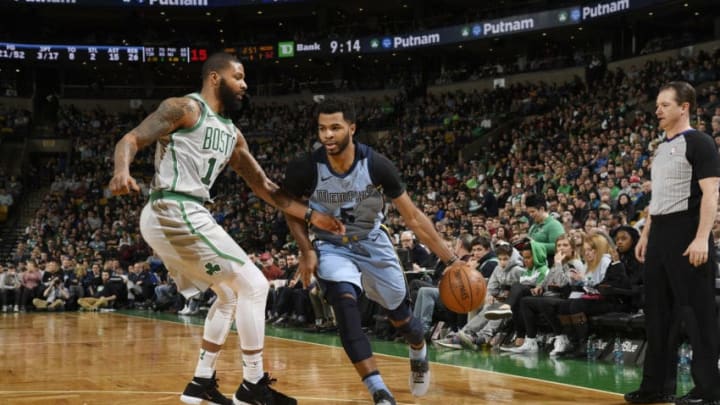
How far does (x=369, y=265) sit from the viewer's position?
5.30 m

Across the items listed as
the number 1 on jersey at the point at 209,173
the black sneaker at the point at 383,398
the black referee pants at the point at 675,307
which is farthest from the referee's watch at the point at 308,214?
the black referee pants at the point at 675,307

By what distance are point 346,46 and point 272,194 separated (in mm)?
26361

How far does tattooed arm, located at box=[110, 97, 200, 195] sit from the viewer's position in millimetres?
4555

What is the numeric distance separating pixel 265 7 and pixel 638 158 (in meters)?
22.0

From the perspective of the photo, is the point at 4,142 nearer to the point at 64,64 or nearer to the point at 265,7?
the point at 64,64

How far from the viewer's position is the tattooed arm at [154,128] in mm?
4555

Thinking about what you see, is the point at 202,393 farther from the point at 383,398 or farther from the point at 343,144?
the point at 343,144

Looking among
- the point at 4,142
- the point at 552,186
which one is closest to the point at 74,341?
the point at 552,186

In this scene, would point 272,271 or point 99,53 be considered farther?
point 99,53

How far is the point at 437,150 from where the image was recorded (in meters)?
25.4

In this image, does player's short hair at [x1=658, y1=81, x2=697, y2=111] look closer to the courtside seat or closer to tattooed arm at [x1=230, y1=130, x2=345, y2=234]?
tattooed arm at [x1=230, y1=130, x2=345, y2=234]

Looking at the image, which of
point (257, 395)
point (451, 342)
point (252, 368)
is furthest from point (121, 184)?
point (451, 342)

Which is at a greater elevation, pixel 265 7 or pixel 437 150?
pixel 265 7

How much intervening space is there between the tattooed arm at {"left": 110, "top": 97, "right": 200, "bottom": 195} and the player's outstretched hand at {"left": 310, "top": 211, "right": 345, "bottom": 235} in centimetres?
93
